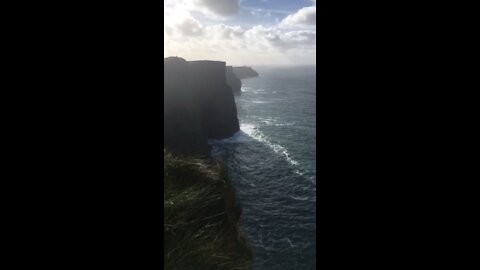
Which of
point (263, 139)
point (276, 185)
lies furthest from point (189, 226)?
point (263, 139)

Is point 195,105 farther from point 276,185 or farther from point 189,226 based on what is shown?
point 189,226

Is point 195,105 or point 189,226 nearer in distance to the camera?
point 189,226

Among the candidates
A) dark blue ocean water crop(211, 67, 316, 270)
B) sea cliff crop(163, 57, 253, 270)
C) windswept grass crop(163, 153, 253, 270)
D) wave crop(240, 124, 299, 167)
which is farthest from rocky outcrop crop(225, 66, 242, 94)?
windswept grass crop(163, 153, 253, 270)

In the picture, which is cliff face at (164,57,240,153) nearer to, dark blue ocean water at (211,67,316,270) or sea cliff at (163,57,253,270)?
dark blue ocean water at (211,67,316,270)

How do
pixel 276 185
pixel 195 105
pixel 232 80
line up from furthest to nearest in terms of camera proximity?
1. pixel 232 80
2. pixel 195 105
3. pixel 276 185

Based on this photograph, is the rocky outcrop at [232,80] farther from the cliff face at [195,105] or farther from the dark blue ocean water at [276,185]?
the cliff face at [195,105]

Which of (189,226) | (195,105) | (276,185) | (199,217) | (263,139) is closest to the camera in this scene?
(189,226)

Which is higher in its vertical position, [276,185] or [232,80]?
[232,80]
